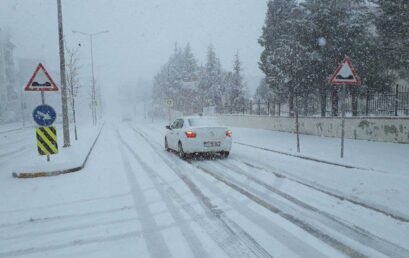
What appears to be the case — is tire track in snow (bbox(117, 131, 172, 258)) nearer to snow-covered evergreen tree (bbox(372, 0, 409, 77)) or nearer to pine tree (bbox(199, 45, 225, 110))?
snow-covered evergreen tree (bbox(372, 0, 409, 77))

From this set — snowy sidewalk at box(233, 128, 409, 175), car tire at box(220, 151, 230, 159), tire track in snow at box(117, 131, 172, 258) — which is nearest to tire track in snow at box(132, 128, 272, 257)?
tire track in snow at box(117, 131, 172, 258)

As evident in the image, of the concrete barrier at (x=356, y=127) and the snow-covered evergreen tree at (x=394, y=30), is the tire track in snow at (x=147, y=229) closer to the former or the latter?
the concrete barrier at (x=356, y=127)

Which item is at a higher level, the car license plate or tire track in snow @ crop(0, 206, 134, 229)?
the car license plate

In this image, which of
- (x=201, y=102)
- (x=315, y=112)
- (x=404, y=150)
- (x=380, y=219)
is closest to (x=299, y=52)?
(x=315, y=112)

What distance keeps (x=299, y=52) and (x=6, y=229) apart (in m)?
16.9

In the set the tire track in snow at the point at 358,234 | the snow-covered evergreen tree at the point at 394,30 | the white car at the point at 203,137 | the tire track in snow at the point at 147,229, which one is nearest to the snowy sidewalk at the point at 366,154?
the white car at the point at 203,137

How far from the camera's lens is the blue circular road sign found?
9.88m

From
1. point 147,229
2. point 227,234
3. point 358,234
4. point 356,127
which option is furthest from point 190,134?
point 356,127

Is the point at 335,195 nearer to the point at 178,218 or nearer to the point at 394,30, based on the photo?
the point at 178,218

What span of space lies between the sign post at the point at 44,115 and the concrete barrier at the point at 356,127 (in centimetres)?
1271

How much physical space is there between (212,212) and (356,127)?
11.8 m

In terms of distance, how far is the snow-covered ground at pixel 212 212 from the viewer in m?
4.24

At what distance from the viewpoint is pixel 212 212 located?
18.4ft

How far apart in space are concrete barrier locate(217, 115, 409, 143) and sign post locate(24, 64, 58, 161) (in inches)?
501
